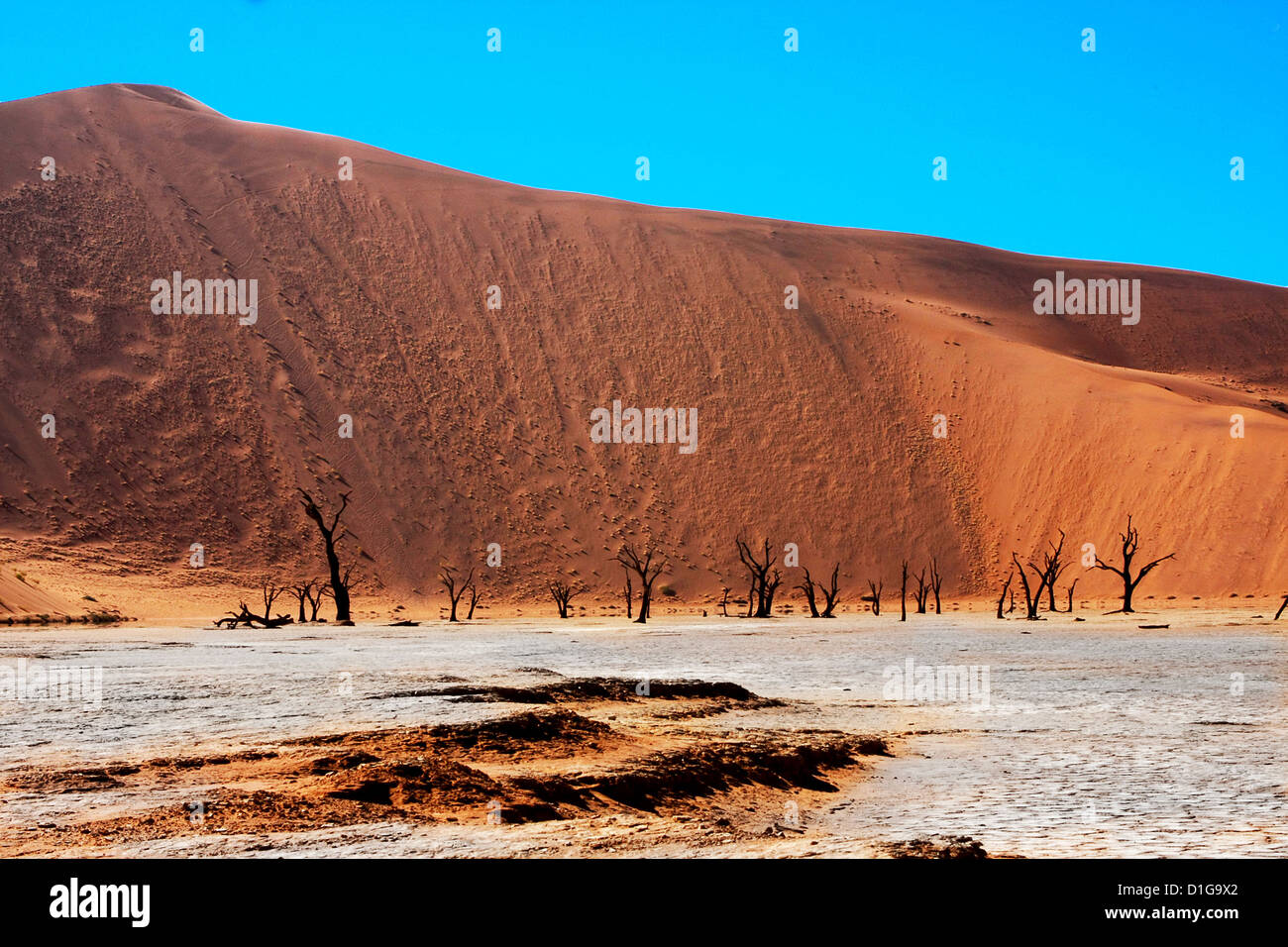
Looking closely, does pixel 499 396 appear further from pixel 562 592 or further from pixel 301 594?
pixel 301 594

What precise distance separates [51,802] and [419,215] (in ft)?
254

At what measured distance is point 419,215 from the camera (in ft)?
267

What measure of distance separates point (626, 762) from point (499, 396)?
62163 millimetres

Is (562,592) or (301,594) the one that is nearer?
(301,594)

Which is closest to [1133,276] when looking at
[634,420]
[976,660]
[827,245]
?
[827,245]

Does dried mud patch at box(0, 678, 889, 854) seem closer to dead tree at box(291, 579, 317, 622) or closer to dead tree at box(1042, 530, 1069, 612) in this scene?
dead tree at box(291, 579, 317, 622)

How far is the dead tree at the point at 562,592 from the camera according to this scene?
53.0 m

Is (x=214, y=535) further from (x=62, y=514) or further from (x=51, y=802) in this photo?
(x=51, y=802)

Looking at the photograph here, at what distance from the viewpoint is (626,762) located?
365 inches

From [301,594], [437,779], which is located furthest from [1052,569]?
[437,779]

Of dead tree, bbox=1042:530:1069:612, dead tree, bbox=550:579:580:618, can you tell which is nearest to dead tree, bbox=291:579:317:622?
dead tree, bbox=550:579:580:618

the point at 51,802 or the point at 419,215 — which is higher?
the point at 419,215

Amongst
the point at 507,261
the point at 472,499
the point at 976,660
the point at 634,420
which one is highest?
the point at 507,261
